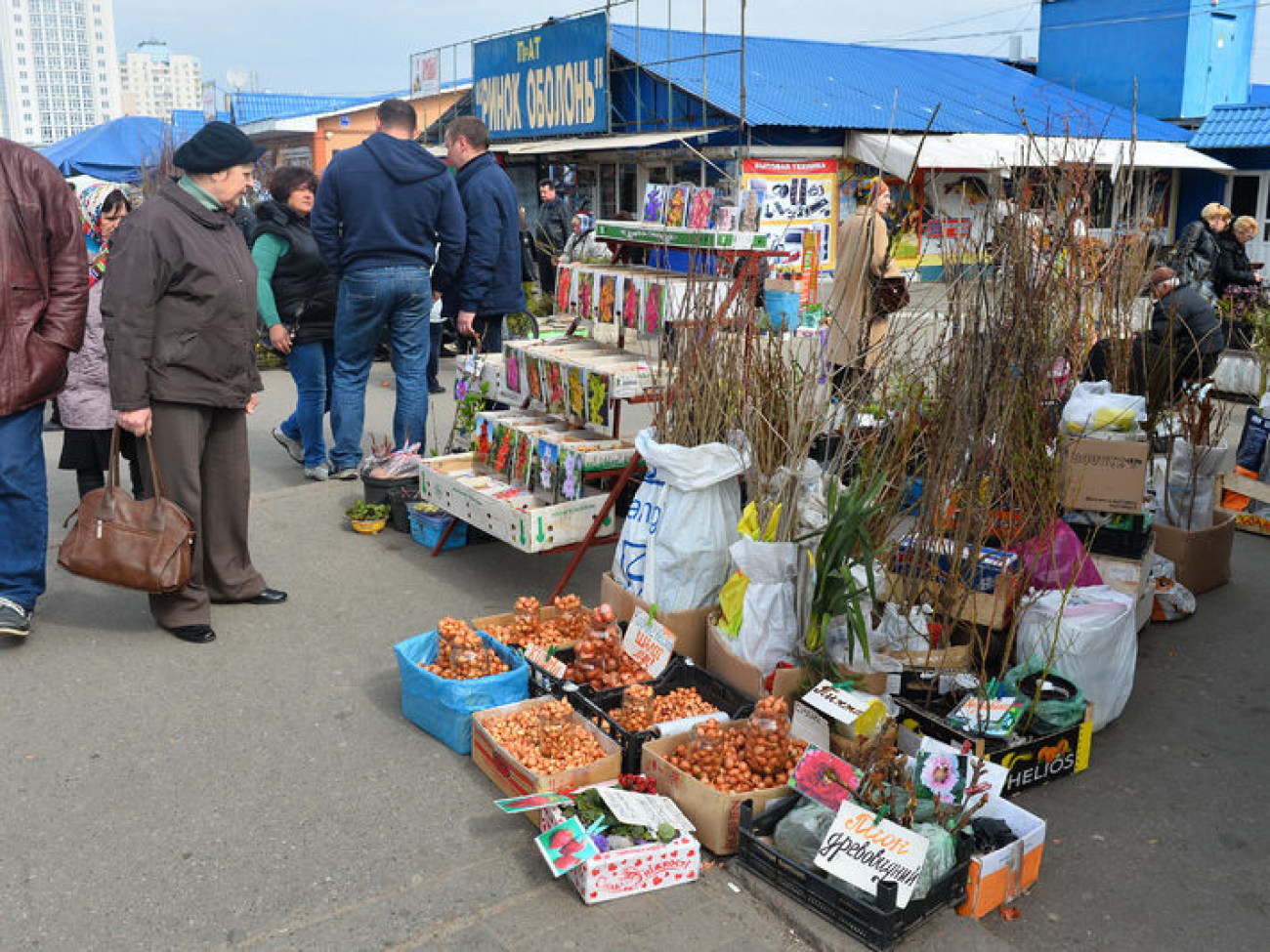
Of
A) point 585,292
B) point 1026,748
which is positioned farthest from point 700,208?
point 1026,748

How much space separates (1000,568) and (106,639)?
348cm

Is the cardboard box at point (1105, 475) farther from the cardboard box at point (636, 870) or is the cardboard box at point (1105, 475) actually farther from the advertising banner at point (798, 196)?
the advertising banner at point (798, 196)

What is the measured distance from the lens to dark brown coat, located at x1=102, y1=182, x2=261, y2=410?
4.24 m

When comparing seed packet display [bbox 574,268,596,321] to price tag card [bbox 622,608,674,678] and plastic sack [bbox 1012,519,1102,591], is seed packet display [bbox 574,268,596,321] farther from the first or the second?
plastic sack [bbox 1012,519,1102,591]

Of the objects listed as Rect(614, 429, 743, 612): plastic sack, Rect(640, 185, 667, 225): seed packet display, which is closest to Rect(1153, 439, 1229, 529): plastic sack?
Rect(614, 429, 743, 612): plastic sack

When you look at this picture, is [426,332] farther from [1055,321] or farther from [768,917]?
[768,917]

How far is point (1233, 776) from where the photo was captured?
3.62 meters

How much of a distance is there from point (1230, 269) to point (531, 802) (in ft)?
31.9

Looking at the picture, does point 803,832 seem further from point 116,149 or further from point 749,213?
point 116,149

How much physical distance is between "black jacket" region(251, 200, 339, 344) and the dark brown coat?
2143mm

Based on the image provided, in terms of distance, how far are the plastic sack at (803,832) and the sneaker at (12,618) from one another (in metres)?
3.06

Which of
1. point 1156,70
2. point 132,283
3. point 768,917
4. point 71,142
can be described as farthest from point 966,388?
point 1156,70

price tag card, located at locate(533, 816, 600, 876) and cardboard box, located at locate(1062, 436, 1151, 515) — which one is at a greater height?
cardboard box, located at locate(1062, 436, 1151, 515)

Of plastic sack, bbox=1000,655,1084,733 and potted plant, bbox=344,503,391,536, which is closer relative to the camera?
plastic sack, bbox=1000,655,1084,733
